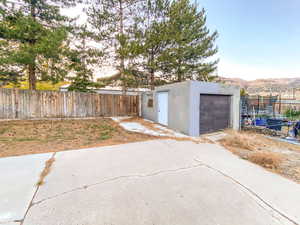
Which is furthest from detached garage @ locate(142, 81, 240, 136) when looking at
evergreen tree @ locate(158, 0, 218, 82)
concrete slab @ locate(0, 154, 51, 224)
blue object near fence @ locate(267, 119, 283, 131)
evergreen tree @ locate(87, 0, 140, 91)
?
concrete slab @ locate(0, 154, 51, 224)

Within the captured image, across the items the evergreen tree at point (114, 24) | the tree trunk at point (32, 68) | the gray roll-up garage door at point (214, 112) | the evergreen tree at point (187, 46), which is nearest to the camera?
the gray roll-up garage door at point (214, 112)

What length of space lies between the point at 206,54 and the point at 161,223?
12.0m

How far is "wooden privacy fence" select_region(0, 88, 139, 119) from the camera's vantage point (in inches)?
319

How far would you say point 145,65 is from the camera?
416 inches

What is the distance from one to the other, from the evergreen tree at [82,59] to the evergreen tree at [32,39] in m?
0.86

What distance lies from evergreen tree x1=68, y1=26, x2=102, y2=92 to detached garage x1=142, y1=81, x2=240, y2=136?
6165 mm

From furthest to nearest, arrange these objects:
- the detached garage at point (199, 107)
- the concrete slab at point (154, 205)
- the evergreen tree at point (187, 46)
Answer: the evergreen tree at point (187, 46) → the detached garage at point (199, 107) → the concrete slab at point (154, 205)

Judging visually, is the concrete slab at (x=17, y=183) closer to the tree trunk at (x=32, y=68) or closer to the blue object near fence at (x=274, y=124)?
the tree trunk at (x=32, y=68)

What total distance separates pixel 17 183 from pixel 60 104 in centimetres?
837

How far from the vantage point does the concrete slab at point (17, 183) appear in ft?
5.51

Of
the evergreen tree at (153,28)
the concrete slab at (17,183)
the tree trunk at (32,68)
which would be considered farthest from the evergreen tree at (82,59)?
the concrete slab at (17,183)

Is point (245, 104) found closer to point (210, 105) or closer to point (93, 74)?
point (210, 105)

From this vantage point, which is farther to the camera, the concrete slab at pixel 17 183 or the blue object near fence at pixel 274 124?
the blue object near fence at pixel 274 124

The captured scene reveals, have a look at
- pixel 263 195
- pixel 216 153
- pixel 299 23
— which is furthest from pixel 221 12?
pixel 263 195
